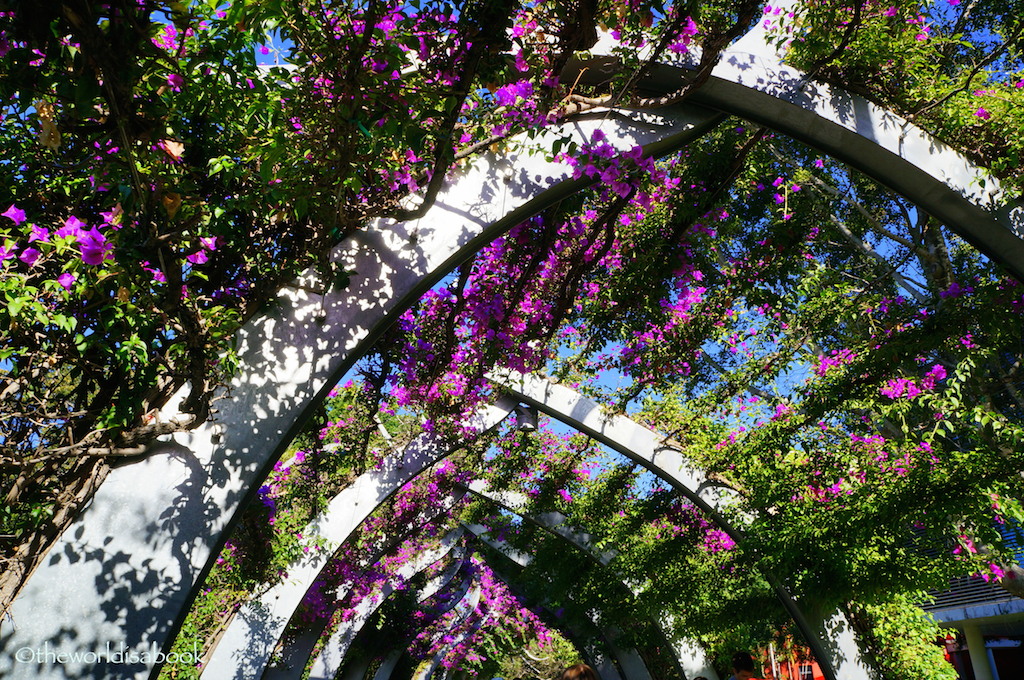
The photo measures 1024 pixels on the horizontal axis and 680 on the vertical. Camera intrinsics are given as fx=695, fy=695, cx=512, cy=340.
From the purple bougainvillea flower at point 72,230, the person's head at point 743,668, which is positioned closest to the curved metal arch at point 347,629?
the person's head at point 743,668

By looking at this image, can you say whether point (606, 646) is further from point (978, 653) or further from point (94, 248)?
point (94, 248)

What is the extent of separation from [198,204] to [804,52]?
2630mm

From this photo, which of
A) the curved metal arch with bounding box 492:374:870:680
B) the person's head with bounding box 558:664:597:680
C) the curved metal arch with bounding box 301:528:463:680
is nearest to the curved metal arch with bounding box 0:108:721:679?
the person's head with bounding box 558:664:597:680

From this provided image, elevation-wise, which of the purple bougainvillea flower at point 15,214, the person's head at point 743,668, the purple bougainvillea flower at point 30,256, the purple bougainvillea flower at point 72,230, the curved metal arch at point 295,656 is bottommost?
the person's head at point 743,668

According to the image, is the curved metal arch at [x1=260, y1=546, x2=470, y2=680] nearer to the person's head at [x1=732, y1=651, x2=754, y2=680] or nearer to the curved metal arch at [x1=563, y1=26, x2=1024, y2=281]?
the person's head at [x1=732, y1=651, x2=754, y2=680]

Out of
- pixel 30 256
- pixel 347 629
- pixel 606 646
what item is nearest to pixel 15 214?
pixel 30 256

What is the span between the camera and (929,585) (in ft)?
15.5

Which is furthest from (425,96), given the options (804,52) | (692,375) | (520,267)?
(692,375)

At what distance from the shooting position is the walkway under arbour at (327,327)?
2332 millimetres

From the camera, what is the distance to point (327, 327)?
281cm

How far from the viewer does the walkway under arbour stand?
2.33 m

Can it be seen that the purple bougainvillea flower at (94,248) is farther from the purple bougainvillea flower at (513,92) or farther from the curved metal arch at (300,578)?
the curved metal arch at (300,578)

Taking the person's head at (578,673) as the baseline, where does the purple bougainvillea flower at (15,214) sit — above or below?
above

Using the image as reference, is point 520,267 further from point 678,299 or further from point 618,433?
point 618,433
